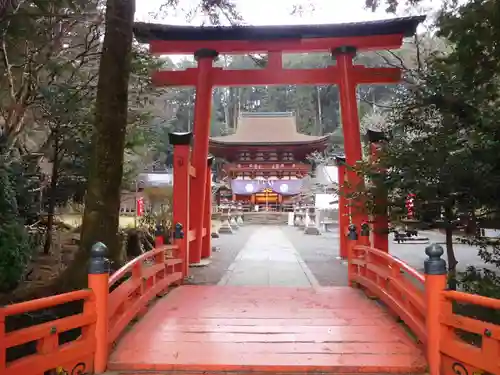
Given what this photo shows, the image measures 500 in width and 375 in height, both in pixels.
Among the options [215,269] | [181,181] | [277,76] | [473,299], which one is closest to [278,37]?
[277,76]

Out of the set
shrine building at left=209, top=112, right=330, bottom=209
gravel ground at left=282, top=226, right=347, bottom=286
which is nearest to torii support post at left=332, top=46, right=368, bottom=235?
gravel ground at left=282, top=226, right=347, bottom=286

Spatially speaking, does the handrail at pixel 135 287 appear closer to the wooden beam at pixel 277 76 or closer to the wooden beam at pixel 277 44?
the wooden beam at pixel 277 76

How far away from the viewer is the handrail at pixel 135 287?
3.87 metres

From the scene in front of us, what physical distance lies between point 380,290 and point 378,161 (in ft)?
5.71

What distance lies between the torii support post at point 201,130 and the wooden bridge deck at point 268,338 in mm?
3262

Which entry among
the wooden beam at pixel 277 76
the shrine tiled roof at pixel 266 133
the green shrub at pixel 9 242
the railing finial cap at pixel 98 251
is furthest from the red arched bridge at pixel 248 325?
the shrine tiled roof at pixel 266 133

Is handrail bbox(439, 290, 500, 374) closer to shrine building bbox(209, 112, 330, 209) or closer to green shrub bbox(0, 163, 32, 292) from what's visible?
green shrub bbox(0, 163, 32, 292)

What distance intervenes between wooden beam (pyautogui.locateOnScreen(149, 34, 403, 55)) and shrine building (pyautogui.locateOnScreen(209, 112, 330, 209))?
72.7 feet

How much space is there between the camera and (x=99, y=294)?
3.41 metres

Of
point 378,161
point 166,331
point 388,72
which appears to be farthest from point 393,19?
point 166,331

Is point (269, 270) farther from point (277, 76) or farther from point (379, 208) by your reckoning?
point (277, 76)

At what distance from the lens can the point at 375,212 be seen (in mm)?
6207

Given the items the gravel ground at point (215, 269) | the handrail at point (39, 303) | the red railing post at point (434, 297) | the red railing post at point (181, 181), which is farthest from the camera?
the red railing post at point (181, 181)

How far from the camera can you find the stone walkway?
24.3ft
